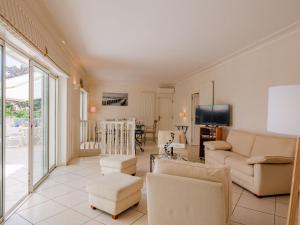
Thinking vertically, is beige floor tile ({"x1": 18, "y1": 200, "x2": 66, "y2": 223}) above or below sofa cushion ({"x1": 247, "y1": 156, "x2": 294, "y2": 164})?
below

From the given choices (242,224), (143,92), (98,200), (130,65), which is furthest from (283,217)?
(143,92)

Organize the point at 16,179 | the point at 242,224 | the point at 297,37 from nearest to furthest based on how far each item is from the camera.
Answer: the point at 242,224
the point at 297,37
the point at 16,179

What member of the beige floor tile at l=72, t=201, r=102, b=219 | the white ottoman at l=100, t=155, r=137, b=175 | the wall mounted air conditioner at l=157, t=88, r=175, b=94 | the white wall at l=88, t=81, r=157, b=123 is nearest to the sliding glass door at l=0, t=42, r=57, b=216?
the beige floor tile at l=72, t=201, r=102, b=219

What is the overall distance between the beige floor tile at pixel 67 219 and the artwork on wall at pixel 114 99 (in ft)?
22.9

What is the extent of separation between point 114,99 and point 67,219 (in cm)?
720

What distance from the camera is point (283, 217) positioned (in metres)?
2.45

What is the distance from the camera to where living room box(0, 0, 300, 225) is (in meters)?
1.80

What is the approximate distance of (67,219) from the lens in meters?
2.36

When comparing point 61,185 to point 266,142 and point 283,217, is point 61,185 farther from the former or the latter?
point 266,142

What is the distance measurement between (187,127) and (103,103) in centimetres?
409

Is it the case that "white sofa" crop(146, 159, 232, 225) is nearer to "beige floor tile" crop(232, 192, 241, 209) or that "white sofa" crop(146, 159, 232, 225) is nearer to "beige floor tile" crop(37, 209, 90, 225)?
"beige floor tile" crop(37, 209, 90, 225)

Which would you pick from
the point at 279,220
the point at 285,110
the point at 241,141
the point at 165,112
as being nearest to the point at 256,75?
the point at 241,141

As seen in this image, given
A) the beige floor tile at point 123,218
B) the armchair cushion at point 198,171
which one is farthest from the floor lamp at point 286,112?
the beige floor tile at point 123,218

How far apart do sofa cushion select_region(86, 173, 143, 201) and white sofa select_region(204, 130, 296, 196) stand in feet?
5.98
